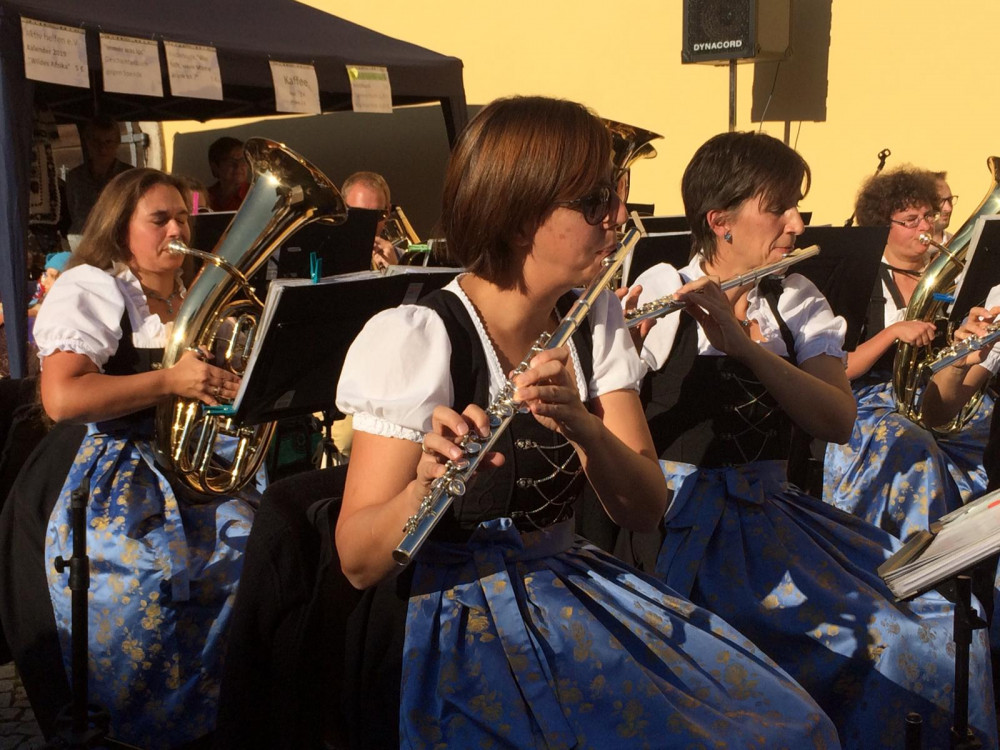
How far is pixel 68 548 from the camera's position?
3086mm

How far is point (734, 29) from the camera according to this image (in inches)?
292

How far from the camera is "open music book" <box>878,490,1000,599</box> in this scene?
1644 millimetres

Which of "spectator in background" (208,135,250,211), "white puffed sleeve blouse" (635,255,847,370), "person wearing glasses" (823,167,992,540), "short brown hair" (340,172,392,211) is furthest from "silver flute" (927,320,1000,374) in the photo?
"spectator in background" (208,135,250,211)

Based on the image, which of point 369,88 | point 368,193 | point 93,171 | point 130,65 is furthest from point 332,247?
point 93,171

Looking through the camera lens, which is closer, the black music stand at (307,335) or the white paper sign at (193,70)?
the black music stand at (307,335)

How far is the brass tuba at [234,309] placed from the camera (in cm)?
322

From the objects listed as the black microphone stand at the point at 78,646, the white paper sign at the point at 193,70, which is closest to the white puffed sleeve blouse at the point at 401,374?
the black microphone stand at the point at 78,646

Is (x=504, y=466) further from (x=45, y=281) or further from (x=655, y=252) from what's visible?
(x=45, y=281)

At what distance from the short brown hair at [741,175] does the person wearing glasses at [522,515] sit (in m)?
0.92

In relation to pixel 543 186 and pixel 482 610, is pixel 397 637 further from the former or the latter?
pixel 543 186

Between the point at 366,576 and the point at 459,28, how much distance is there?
802cm

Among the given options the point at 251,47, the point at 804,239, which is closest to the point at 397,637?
the point at 804,239

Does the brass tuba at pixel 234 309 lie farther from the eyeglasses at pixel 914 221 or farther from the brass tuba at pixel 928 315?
the eyeglasses at pixel 914 221

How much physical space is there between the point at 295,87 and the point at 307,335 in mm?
4773
